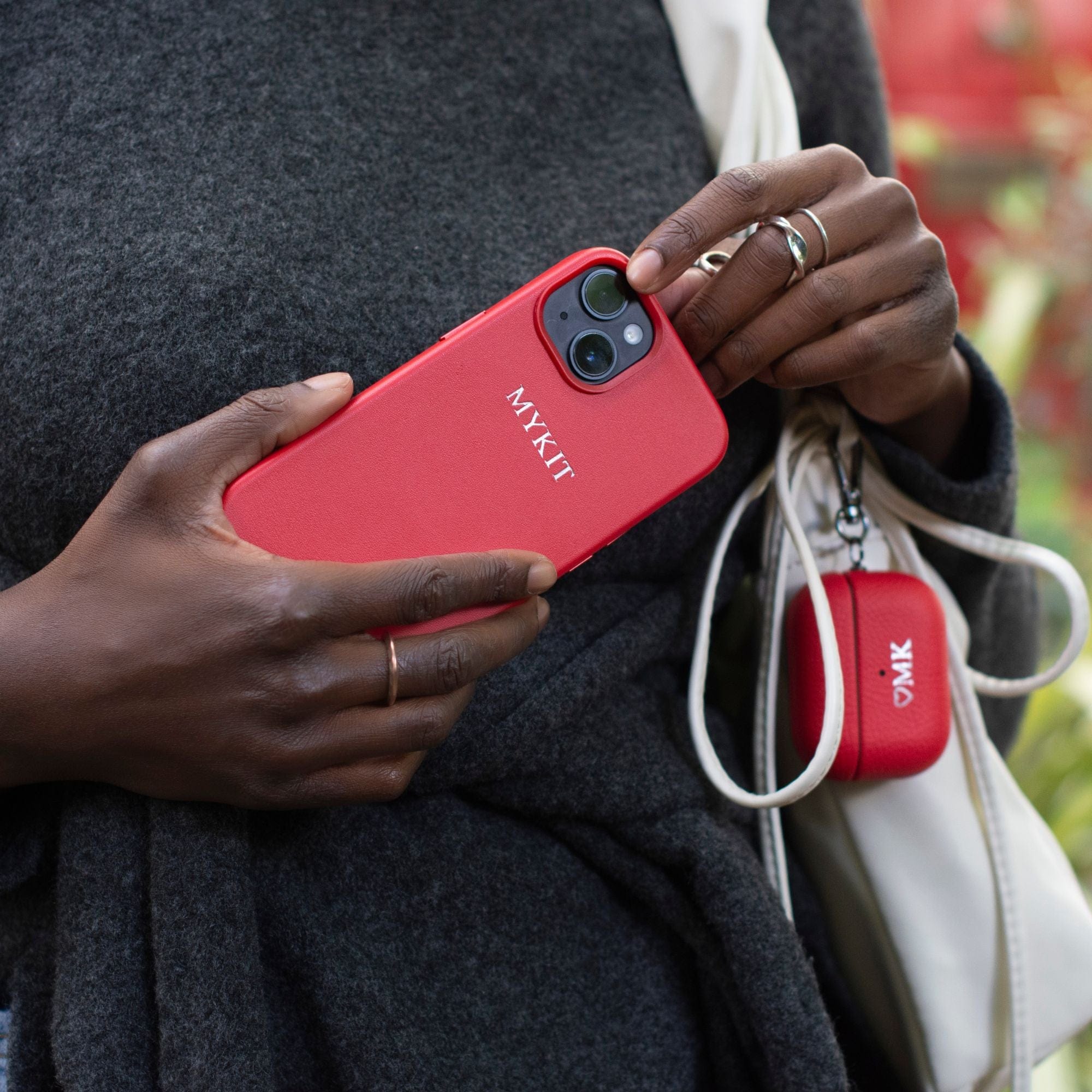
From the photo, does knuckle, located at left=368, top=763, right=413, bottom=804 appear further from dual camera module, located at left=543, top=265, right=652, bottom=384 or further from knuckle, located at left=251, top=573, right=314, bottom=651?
dual camera module, located at left=543, top=265, right=652, bottom=384

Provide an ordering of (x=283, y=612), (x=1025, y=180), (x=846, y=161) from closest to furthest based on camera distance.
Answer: (x=283, y=612), (x=846, y=161), (x=1025, y=180)

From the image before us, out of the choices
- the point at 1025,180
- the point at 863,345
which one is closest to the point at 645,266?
the point at 863,345

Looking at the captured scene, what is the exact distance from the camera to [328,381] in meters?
0.45

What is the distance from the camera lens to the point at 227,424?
1.41 ft

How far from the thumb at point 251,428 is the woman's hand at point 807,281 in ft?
0.56

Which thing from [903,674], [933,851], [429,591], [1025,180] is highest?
[429,591]

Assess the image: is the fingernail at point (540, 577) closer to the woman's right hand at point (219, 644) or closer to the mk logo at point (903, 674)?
the woman's right hand at point (219, 644)

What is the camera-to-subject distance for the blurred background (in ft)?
6.16

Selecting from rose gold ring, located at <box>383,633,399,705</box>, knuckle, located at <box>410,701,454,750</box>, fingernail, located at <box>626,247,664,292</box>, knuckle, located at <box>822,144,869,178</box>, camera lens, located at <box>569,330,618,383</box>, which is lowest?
knuckle, located at <box>410,701,454,750</box>

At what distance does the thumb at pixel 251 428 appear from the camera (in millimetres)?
427

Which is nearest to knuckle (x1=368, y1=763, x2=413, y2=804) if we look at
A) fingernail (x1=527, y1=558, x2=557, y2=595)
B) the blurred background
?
fingernail (x1=527, y1=558, x2=557, y2=595)

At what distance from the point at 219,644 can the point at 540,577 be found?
15 centimetres

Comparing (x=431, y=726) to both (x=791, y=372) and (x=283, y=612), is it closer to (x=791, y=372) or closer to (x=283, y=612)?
(x=283, y=612)

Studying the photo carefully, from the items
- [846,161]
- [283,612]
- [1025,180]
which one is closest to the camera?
[283,612]
